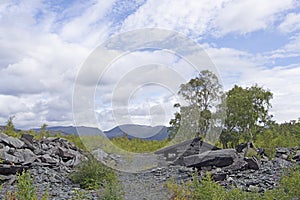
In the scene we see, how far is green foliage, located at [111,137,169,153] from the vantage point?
18469 mm

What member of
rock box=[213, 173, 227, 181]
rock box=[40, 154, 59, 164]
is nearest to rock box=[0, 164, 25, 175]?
rock box=[40, 154, 59, 164]

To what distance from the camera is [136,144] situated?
19094 millimetres

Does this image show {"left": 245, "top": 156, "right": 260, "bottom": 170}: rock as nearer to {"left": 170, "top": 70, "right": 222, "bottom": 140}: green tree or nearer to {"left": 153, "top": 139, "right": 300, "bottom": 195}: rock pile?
{"left": 153, "top": 139, "right": 300, "bottom": 195}: rock pile

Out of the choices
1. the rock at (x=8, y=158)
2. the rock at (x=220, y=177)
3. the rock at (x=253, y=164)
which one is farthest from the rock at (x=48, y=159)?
the rock at (x=253, y=164)

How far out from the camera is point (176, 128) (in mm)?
17953

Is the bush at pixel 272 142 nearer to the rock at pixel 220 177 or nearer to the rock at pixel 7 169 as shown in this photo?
the rock at pixel 220 177

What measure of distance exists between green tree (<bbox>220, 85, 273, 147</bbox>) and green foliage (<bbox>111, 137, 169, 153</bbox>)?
11.7 feet

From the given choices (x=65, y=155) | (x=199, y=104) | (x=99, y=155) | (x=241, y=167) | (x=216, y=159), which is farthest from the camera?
(x=199, y=104)

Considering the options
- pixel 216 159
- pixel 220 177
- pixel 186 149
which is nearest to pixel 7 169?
pixel 220 177

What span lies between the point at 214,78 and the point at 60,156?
8.64 meters

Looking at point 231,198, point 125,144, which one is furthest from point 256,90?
point 231,198

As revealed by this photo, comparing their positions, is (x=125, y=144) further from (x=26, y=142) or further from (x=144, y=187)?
(x=144, y=187)

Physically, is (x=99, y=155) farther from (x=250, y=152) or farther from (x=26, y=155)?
(x=250, y=152)

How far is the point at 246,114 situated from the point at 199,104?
338 centimetres
